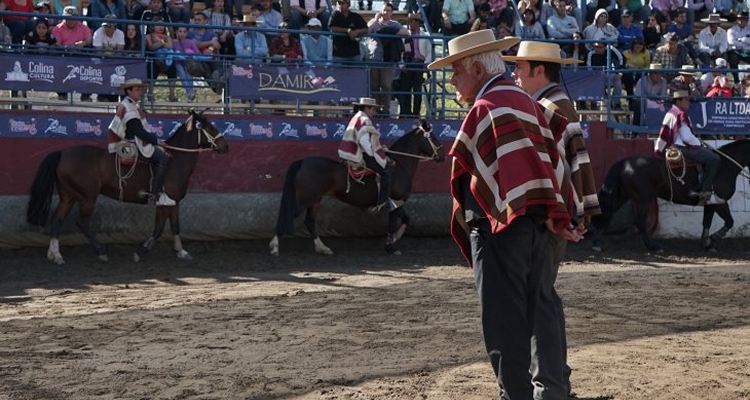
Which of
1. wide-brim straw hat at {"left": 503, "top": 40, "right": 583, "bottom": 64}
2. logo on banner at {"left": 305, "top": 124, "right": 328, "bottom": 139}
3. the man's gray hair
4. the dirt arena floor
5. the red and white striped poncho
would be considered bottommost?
the dirt arena floor

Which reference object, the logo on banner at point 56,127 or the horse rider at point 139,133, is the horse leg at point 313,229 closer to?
the horse rider at point 139,133

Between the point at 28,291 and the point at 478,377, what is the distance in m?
7.46

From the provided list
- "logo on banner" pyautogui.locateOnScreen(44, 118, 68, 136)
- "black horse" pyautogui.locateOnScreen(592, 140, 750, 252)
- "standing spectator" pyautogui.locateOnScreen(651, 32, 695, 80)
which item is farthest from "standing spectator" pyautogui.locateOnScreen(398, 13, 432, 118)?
"logo on banner" pyautogui.locateOnScreen(44, 118, 68, 136)

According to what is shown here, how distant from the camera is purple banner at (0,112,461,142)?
635 inches

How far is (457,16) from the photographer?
21.7 m

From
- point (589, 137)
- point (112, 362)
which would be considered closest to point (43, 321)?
point (112, 362)

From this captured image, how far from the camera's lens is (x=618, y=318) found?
1050cm

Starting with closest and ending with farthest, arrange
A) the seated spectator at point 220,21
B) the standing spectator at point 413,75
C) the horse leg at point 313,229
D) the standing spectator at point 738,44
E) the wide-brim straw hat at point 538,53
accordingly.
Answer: the wide-brim straw hat at point 538,53 < the horse leg at point 313,229 < the seated spectator at point 220,21 < the standing spectator at point 413,75 < the standing spectator at point 738,44

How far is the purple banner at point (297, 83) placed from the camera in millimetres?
17609

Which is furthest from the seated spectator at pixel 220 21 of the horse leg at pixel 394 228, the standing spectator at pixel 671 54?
the standing spectator at pixel 671 54

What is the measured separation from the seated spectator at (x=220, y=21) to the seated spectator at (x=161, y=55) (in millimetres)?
994

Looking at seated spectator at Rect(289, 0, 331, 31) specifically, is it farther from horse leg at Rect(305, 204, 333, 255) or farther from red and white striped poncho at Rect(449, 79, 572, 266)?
red and white striped poncho at Rect(449, 79, 572, 266)

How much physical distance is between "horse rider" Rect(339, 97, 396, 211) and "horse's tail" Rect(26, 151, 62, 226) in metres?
4.32

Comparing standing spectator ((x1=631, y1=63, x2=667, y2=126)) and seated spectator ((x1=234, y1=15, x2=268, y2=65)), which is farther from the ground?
seated spectator ((x1=234, y1=15, x2=268, y2=65))
